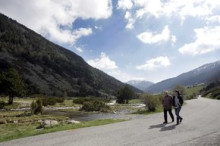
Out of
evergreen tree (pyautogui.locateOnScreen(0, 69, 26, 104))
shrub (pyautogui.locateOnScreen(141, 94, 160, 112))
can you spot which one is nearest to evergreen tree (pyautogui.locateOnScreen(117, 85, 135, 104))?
evergreen tree (pyautogui.locateOnScreen(0, 69, 26, 104))

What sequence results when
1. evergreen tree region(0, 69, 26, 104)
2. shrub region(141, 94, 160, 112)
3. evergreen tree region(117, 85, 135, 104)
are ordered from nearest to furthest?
1. shrub region(141, 94, 160, 112)
2. evergreen tree region(0, 69, 26, 104)
3. evergreen tree region(117, 85, 135, 104)

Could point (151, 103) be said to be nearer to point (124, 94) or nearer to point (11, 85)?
point (11, 85)

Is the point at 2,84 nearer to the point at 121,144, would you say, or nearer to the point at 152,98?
the point at 152,98

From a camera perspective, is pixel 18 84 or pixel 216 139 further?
pixel 18 84

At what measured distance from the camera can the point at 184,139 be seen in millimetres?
14812

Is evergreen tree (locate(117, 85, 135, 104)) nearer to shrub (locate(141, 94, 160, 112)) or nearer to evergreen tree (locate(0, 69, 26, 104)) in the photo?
evergreen tree (locate(0, 69, 26, 104))

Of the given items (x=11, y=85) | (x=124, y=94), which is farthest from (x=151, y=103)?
(x=124, y=94)

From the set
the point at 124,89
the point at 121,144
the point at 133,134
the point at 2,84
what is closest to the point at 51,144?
the point at 121,144

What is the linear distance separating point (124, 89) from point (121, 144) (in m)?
118

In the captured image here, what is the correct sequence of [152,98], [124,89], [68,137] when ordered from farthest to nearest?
[124,89] → [152,98] → [68,137]

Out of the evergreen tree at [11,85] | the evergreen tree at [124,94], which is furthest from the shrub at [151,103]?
the evergreen tree at [124,94]

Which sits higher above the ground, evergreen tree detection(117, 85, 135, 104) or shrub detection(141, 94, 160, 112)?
evergreen tree detection(117, 85, 135, 104)

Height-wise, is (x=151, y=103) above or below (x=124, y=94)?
below

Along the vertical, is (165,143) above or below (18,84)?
below
